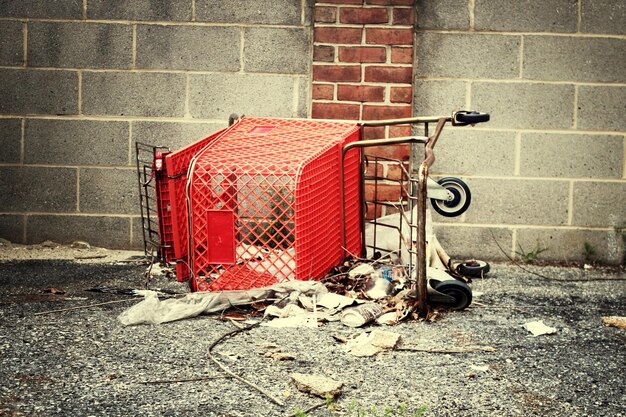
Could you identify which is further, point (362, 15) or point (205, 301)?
point (362, 15)

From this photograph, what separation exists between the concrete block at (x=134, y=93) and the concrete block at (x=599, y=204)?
2.43 meters

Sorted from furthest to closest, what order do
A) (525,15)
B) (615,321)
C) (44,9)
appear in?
(44,9)
(525,15)
(615,321)

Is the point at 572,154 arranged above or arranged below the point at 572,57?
below

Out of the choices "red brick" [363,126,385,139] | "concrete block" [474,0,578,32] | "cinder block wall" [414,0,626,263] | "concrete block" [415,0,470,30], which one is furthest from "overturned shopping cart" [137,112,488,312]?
"concrete block" [474,0,578,32]

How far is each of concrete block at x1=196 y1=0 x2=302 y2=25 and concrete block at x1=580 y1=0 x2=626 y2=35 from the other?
168 cm

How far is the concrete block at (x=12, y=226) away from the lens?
4996 millimetres

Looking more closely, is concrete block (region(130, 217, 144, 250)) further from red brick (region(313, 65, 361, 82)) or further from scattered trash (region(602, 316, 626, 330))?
scattered trash (region(602, 316, 626, 330))

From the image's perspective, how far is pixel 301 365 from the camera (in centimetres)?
285

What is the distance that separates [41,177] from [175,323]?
2077 millimetres

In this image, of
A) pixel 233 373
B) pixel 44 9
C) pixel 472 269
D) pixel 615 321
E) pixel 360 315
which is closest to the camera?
pixel 233 373

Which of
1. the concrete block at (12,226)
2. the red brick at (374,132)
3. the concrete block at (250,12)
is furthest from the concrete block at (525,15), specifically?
the concrete block at (12,226)

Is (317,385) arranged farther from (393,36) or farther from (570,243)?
(570,243)

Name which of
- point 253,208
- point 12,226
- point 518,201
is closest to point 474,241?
point 518,201

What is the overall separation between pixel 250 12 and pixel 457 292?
7.34ft
